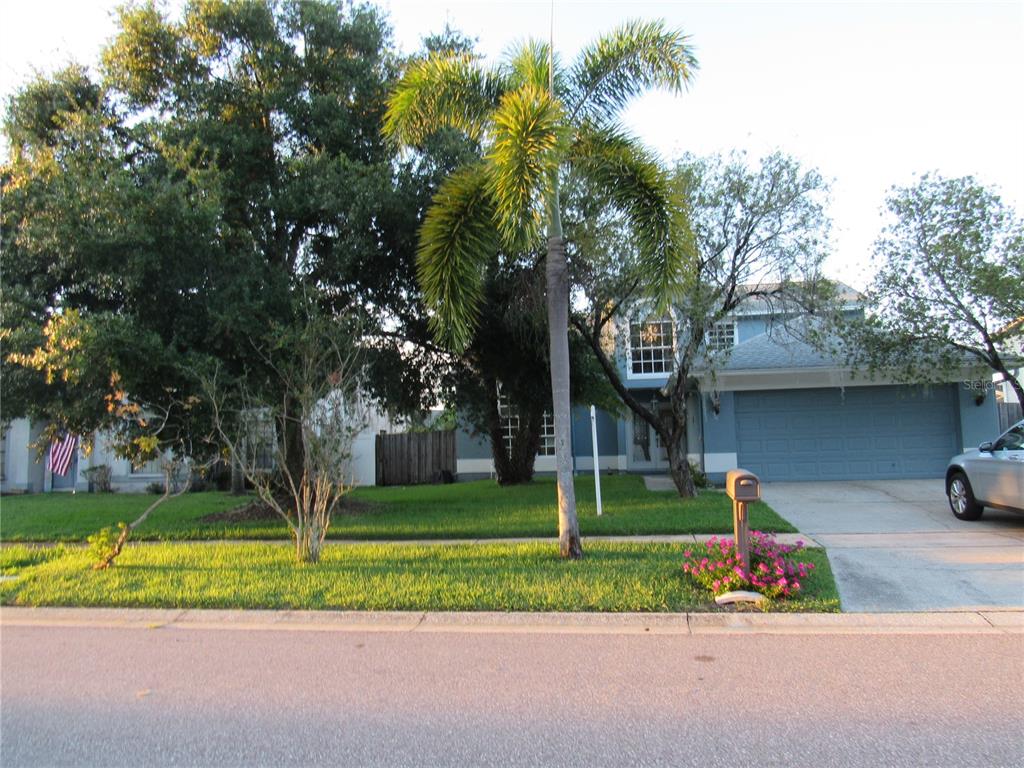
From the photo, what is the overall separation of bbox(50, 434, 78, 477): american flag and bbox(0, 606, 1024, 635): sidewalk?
15.1 meters

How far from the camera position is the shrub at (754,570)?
23.6 ft

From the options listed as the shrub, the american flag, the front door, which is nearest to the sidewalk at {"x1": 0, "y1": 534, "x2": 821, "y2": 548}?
the shrub

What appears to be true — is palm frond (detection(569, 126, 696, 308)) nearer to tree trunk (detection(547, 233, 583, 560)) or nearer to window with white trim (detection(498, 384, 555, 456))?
tree trunk (detection(547, 233, 583, 560))

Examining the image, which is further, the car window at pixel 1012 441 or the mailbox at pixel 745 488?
the car window at pixel 1012 441

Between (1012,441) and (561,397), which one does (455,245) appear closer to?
(561,397)

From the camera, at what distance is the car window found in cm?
1030

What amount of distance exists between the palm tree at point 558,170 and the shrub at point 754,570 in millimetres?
1799

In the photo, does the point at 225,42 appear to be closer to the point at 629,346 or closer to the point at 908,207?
the point at 629,346

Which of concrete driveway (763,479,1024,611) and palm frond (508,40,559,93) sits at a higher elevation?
palm frond (508,40,559,93)

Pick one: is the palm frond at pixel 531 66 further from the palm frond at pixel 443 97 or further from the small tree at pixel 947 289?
the small tree at pixel 947 289

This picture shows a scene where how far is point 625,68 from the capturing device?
371 inches

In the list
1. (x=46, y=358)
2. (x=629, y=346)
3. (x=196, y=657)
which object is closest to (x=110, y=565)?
(x=46, y=358)

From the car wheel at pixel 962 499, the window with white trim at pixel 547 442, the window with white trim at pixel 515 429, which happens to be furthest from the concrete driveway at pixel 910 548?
the window with white trim at pixel 547 442

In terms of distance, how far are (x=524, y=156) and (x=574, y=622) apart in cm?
487
